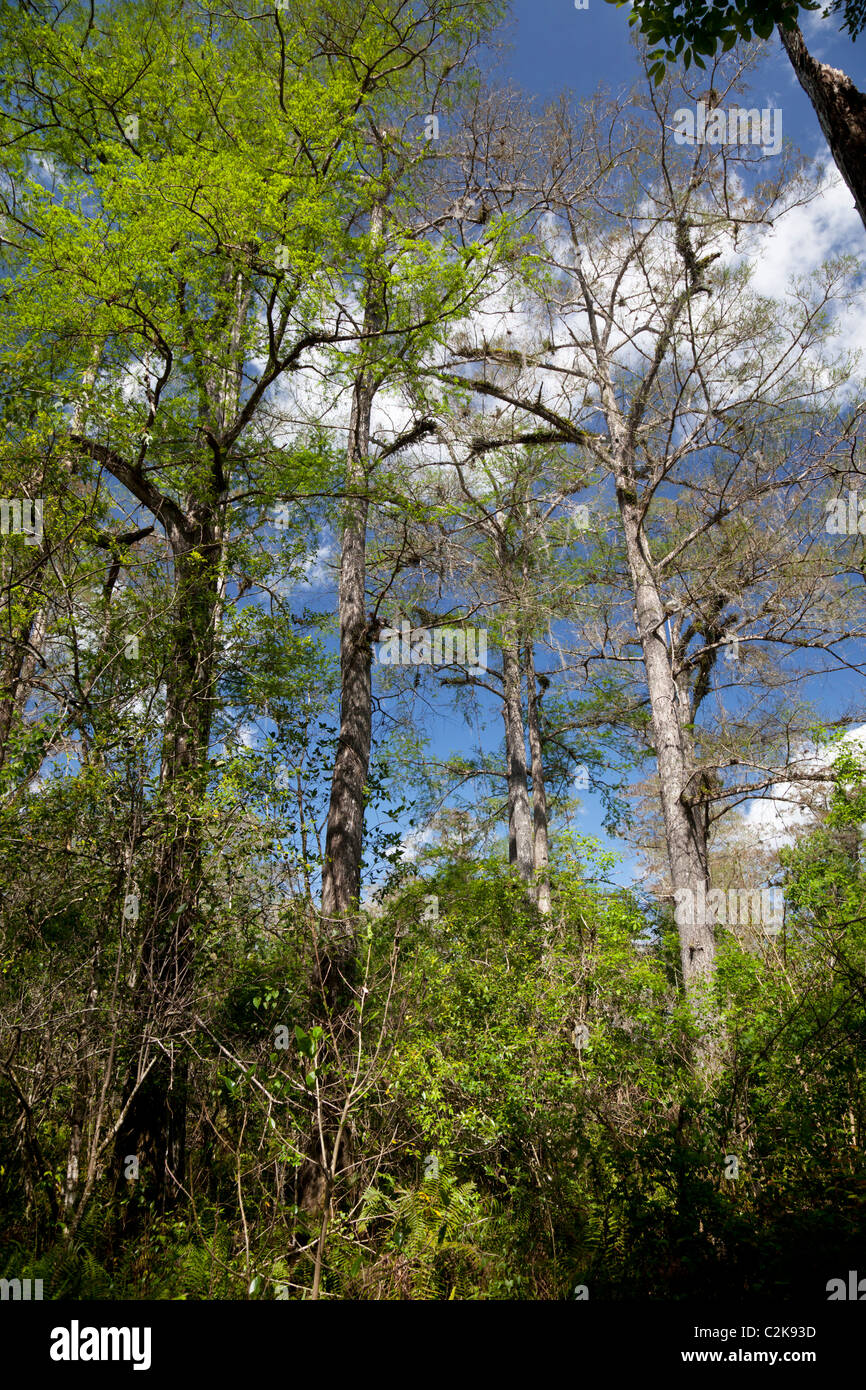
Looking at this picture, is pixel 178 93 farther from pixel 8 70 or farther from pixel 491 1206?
pixel 491 1206

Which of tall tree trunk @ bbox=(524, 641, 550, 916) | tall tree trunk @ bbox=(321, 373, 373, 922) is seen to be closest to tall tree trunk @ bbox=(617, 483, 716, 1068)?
tall tree trunk @ bbox=(321, 373, 373, 922)

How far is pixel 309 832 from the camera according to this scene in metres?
5.65

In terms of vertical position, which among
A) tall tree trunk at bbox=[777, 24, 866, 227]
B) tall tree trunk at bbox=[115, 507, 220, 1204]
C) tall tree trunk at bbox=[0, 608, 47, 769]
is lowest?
tall tree trunk at bbox=[115, 507, 220, 1204]

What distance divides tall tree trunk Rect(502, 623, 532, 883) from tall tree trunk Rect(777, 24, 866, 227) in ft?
33.6

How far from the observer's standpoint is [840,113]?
3.30 m

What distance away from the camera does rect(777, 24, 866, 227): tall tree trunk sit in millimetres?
3189

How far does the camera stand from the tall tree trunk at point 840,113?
3189 millimetres

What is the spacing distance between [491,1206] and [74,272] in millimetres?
8141

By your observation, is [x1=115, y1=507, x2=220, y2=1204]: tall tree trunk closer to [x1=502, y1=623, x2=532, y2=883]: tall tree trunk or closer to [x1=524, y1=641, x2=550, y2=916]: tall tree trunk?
[x1=502, y1=623, x2=532, y2=883]: tall tree trunk

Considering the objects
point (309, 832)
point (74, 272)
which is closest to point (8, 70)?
point (74, 272)

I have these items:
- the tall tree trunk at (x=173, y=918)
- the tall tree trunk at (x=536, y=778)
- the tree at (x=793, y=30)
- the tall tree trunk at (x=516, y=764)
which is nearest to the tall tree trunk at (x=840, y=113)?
the tree at (x=793, y=30)

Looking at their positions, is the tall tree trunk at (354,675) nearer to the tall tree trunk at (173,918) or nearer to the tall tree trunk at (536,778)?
the tall tree trunk at (173,918)

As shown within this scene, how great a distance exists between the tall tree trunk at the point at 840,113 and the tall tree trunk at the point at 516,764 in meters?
10.3

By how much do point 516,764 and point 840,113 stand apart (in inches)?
504
